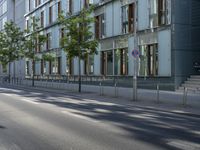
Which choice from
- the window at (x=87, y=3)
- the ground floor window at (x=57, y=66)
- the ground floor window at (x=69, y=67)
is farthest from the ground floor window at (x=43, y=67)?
the window at (x=87, y=3)

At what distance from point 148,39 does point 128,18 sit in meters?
3.85

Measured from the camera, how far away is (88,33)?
1194 inches

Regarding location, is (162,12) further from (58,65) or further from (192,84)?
(58,65)

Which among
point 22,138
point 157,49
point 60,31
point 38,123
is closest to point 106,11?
point 157,49

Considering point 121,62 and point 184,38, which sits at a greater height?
point 184,38

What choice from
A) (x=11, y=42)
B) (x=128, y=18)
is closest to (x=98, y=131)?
(x=128, y=18)

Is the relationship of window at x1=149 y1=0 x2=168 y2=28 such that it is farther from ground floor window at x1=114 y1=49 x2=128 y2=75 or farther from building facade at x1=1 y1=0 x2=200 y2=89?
ground floor window at x1=114 y1=49 x2=128 y2=75

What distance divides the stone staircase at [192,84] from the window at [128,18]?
7.32m

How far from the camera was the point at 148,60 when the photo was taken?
29.3m

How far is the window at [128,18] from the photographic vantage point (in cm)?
3184

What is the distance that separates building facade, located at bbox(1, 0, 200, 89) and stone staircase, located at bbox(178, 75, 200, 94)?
0.45 m

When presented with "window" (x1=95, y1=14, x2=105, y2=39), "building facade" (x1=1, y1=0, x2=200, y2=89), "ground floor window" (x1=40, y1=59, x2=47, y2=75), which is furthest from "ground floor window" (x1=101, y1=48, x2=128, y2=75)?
"ground floor window" (x1=40, y1=59, x2=47, y2=75)

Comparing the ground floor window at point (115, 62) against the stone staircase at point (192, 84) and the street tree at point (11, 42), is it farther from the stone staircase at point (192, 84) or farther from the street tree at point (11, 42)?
the street tree at point (11, 42)

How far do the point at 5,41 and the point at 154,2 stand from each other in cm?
3686
